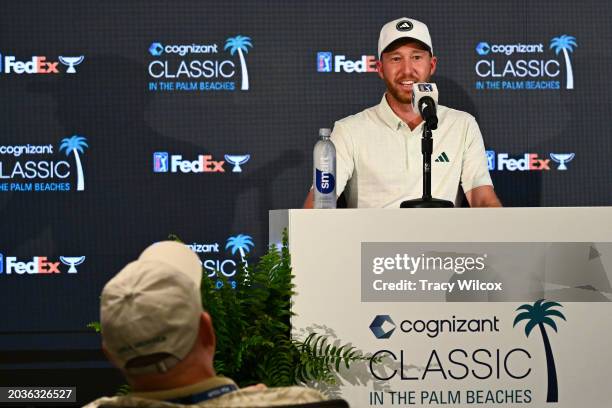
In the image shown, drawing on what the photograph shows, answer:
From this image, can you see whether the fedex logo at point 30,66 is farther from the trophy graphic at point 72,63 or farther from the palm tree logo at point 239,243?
the palm tree logo at point 239,243

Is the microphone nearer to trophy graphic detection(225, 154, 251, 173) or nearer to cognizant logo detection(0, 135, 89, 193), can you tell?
trophy graphic detection(225, 154, 251, 173)

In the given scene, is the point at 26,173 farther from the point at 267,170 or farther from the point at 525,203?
the point at 525,203

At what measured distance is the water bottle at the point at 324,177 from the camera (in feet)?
10.6

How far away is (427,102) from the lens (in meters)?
3.39

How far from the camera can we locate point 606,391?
9.73ft

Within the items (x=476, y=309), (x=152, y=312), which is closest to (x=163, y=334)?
(x=152, y=312)

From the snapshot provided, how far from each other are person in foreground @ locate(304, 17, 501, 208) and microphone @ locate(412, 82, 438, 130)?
0.89m

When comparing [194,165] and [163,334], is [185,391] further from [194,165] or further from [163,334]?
[194,165]

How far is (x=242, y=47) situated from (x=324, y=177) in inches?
100

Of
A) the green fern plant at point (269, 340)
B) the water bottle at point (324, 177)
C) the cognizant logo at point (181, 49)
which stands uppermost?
the cognizant logo at point (181, 49)

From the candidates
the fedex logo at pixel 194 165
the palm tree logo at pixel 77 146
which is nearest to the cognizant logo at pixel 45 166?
the palm tree logo at pixel 77 146

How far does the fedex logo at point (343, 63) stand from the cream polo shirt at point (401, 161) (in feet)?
3.40

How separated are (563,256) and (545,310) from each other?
17cm

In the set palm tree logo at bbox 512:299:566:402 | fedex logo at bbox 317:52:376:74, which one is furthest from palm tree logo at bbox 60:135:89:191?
palm tree logo at bbox 512:299:566:402
